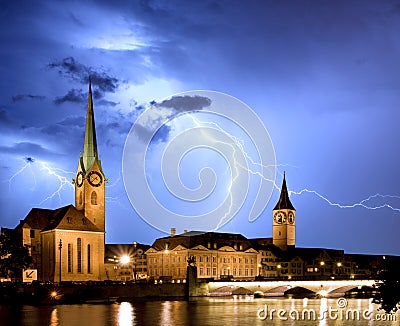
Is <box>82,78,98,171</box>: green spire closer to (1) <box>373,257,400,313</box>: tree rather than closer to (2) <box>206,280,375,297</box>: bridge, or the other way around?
(2) <box>206,280,375,297</box>: bridge

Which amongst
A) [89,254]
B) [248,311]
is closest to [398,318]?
[248,311]

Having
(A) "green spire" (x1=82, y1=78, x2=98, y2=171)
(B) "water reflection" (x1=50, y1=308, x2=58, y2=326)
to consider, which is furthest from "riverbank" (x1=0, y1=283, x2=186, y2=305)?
(A) "green spire" (x1=82, y1=78, x2=98, y2=171)

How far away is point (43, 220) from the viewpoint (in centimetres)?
11856

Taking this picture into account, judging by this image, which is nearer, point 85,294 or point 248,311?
point 248,311

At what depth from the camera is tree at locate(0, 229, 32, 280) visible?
99.8 metres

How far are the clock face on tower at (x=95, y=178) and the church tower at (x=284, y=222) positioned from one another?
7401 cm

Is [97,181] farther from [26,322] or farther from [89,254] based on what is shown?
[26,322]

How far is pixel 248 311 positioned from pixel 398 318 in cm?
1717

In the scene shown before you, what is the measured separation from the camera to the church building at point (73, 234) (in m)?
113

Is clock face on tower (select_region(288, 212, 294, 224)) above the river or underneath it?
above

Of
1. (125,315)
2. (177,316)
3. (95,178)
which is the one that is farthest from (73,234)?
(177,316)

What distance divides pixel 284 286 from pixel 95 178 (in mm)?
36406

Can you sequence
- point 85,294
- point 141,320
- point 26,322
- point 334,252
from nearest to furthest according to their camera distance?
point 26,322 < point 141,320 < point 85,294 < point 334,252

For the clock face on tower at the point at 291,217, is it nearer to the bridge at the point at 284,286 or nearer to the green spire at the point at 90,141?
the bridge at the point at 284,286
